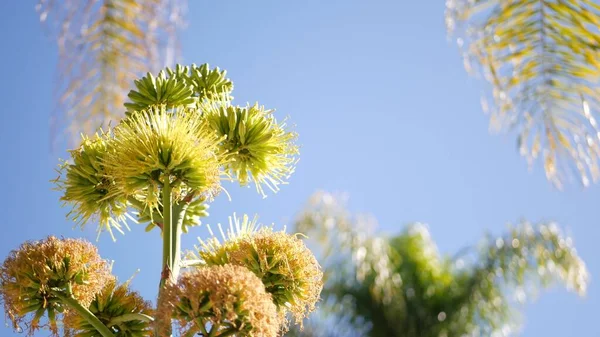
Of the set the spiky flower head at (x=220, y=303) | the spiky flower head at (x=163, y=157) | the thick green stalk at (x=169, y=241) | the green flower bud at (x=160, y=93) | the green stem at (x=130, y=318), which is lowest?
the spiky flower head at (x=220, y=303)

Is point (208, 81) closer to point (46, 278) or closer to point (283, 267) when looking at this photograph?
point (283, 267)

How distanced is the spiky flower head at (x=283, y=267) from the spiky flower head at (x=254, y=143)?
0.63ft

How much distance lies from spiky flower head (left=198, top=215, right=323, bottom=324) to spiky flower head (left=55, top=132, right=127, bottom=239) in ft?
1.21

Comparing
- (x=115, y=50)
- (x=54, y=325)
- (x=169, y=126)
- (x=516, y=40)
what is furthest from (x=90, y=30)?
(x=516, y=40)

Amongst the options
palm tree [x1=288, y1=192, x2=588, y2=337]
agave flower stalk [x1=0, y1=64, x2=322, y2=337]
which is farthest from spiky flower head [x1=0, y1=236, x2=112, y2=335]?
palm tree [x1=288, y1=192, x2=588, y2=337]

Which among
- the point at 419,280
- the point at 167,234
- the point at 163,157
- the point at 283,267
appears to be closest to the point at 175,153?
the point at 163,157

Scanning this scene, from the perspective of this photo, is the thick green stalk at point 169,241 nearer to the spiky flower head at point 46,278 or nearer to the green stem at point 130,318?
the green stem at point 130,318

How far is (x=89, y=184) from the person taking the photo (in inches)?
85.0

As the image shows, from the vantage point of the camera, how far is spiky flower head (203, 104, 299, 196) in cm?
221

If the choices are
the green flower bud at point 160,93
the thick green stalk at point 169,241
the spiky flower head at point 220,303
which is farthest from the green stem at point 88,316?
the green flower bud at point 160,93

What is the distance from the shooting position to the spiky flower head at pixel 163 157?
1994mm

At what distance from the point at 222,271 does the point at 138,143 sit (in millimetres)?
431

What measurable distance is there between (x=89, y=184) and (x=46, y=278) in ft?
0.88

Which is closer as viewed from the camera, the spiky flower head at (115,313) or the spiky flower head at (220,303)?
the spiky flower head at (220,303)
